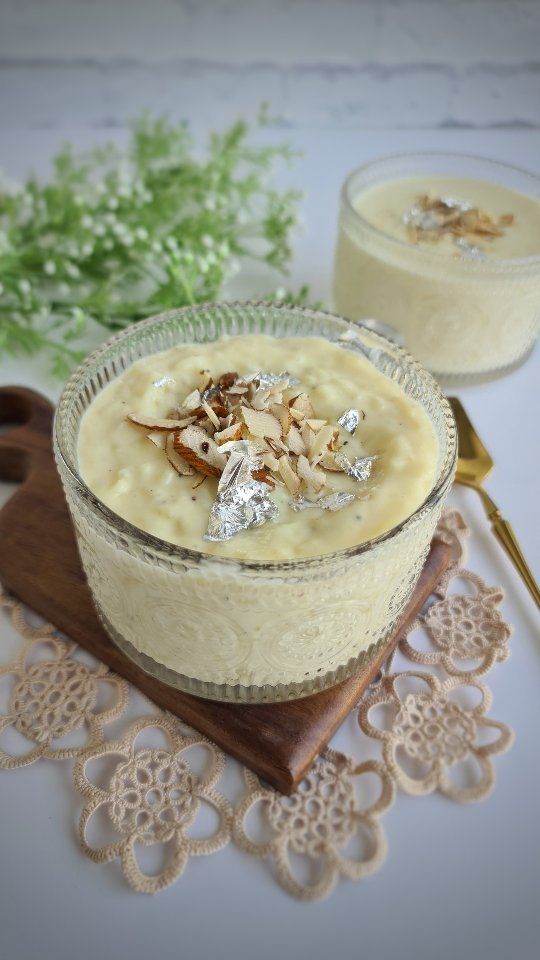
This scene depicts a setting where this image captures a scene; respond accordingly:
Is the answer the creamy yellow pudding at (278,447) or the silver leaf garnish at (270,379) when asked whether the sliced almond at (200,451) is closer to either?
the creamy yellow pudding at (278,447)

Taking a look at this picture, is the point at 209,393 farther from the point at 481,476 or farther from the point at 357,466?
the point at 481,476

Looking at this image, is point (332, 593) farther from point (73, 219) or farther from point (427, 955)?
point (73, 219)

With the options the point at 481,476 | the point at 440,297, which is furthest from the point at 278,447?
the point at 440,297

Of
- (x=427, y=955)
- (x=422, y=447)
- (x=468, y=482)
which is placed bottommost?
(x=427, y=955)

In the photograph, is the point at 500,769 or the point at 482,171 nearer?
the point at 500,769

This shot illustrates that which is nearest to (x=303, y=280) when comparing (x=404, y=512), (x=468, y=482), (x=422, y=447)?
(x=468, y=482)

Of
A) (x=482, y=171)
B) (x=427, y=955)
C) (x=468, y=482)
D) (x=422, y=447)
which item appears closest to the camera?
(x=427, y=955)
